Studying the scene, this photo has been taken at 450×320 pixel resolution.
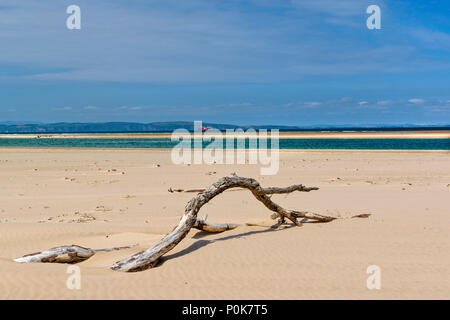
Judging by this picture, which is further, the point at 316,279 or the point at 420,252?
the point at 420,252

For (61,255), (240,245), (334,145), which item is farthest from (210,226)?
(334,145)

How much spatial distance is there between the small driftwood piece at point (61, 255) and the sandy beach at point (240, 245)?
0.16 metres

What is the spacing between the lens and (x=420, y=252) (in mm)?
8078

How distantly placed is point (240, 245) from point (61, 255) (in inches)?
115

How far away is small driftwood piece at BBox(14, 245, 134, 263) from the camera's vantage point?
23.9ft

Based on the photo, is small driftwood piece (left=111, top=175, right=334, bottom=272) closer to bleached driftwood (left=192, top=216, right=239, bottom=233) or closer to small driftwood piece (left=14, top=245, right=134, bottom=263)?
bleached driftwood (left=192, top=216, right=239, bottom=233)

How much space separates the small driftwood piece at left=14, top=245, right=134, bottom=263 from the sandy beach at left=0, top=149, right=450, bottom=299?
161 mm

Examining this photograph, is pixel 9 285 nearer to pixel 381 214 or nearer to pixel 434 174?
pixel 381 214

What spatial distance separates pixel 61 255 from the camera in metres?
7.42

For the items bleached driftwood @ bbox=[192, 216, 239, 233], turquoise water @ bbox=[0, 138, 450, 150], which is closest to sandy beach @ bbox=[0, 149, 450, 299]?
bleached driftwood @ bbox=[192, 216, 239, 233]

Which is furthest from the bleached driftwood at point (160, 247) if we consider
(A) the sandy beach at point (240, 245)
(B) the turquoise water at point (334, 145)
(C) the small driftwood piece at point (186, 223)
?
(B) the turquoise water at point (334, 145)
